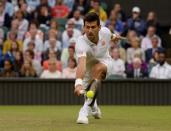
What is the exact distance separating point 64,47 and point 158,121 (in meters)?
9.52

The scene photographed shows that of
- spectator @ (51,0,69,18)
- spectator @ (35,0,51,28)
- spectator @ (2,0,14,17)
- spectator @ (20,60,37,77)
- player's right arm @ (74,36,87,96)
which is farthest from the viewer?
spectator @ (51,0,69,18)

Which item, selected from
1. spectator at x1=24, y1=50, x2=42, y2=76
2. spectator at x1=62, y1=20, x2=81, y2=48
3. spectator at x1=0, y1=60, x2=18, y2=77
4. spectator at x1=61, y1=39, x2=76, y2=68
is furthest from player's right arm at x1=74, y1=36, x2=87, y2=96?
spectator at x1=62, y1=20, x2=81, y2=48

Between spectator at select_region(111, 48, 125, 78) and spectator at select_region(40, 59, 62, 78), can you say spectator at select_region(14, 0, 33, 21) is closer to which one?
spectator at select_region(40, 59, 62, 78)

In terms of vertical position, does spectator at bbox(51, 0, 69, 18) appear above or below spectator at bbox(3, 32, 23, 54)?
above

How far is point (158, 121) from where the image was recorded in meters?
12.0

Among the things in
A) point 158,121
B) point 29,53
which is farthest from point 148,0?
point 158,121

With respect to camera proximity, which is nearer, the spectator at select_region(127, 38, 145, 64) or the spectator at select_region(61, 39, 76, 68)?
the spectator at select_region(61, 39, 76, 68)

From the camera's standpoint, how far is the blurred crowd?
64.6 feet

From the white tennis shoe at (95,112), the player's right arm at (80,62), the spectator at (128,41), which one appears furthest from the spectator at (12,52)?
the player's right arm at (80,62)

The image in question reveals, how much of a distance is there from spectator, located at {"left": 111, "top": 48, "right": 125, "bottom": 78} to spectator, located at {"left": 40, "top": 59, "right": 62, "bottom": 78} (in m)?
1.60

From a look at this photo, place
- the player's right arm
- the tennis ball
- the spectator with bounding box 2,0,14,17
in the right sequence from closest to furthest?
the player's right arm, the tennis ball, the spectator with bounding box 2,0,14,17

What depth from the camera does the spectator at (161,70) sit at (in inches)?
765

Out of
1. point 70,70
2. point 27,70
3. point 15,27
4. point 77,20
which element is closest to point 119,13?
point 77,20

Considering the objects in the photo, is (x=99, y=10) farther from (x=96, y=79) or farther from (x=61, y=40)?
(x=96, y=79)
